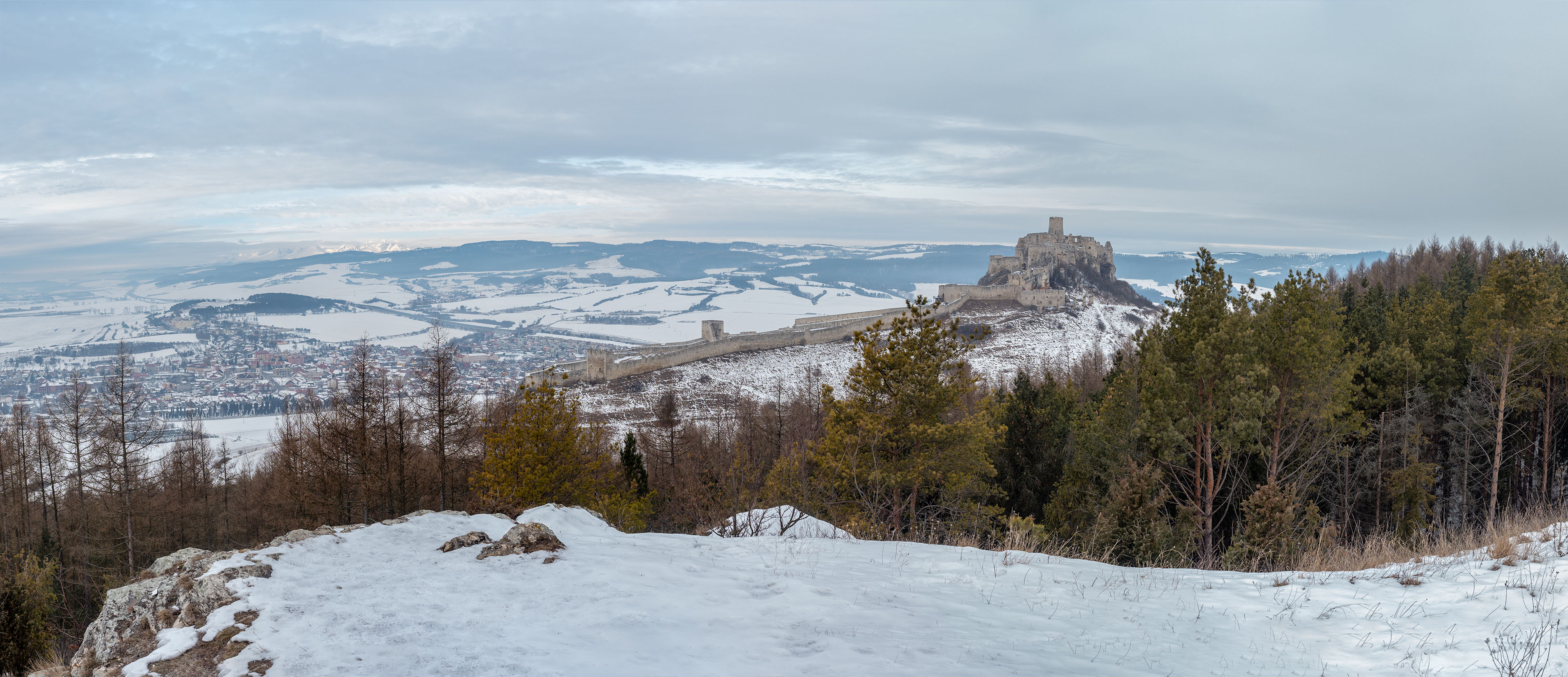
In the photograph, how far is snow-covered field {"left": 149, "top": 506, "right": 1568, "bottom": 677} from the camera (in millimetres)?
4992

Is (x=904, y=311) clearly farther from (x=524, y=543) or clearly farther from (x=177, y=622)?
(x=177, y=622)

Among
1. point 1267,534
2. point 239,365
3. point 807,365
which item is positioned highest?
point 1267,534

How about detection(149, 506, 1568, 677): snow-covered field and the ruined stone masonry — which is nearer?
detection(149, 506, 1568, 677): snow-covered field

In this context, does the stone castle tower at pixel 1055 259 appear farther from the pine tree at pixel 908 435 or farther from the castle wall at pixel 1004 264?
the pine tree at pixel 908 435

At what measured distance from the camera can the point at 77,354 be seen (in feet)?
409

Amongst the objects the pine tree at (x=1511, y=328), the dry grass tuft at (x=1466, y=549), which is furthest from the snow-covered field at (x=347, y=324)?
the dry grass tuft at (x=1466, y=549)

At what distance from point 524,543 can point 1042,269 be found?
101 m

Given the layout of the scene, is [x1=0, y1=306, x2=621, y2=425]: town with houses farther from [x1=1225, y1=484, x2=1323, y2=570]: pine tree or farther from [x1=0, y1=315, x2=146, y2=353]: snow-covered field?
[x1=1225, y1=484, x2=1323, y2=570]: pine tree

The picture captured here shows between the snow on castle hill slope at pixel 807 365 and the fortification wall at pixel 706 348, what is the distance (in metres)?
0.94

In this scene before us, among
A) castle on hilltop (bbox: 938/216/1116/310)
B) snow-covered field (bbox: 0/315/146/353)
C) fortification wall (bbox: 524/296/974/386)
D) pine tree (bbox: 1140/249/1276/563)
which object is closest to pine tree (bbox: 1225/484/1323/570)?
pine tree (bbox: 1140/249/1276/563)

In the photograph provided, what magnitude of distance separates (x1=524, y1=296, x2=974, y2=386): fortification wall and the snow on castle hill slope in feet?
3.07

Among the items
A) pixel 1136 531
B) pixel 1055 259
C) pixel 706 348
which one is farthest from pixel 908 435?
pixel 1055 259

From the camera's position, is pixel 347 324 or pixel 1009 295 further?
pixel 347 324

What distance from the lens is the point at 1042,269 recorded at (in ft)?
331
